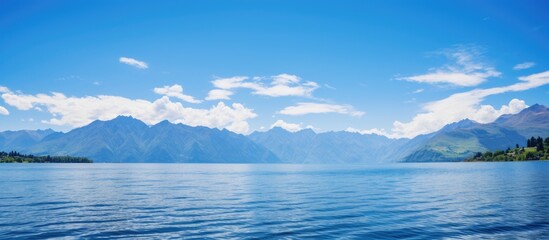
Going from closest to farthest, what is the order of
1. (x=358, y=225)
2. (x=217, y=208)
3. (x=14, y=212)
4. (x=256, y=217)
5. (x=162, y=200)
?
(x=358, y=225) < (x=256, y=217) < (x=14, y=212) < (x=217, y=208) < (x=162, y=200)

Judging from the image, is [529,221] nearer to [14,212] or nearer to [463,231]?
[463,231]

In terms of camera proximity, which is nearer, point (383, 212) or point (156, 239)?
point (156, 239)

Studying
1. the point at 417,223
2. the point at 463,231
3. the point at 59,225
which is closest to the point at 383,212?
the point at 417,223

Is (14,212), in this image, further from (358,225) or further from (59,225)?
(358,225)

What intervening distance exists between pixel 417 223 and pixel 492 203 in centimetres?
2369

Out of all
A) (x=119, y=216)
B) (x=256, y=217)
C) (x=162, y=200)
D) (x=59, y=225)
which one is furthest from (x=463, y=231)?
(x=162, y=200)

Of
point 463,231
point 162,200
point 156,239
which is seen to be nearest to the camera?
point 156,239

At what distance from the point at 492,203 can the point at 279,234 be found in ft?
128

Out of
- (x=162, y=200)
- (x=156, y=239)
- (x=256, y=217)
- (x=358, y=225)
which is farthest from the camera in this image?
(x=162, y=200)

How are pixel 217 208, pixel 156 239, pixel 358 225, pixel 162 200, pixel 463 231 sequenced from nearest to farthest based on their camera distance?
pixel 156 239
pixel 463 231
pixel 358 225
pixel 217 208
pixel 162 200

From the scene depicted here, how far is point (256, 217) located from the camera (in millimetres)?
44656

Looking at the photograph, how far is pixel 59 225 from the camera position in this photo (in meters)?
39.0

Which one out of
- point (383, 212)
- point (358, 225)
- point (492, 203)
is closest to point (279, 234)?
point (358, 225)

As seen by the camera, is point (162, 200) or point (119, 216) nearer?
point (119, 216)
